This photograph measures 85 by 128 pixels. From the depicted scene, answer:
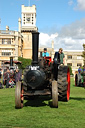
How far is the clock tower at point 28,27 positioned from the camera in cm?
7450

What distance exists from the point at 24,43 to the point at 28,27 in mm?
7876

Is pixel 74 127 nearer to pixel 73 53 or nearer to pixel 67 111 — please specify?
pixel 67 111

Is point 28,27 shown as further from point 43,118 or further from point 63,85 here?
point 43,118

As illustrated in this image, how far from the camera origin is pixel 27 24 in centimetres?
8269

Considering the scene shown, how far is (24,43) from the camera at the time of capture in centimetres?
7450

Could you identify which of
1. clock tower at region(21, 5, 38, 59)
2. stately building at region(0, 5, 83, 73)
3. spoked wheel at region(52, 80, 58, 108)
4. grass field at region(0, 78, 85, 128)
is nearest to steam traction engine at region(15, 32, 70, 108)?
spoked wheel at region(52, 80, 58, 108)

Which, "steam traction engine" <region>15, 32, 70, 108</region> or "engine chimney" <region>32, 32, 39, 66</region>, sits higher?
"engine chimney" <region>32, 32, 39, 66</region>

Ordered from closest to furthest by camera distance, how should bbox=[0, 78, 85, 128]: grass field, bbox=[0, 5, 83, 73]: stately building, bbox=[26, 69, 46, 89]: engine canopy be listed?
bbox=[0, 78, 85, 128]: grass field, bbox=[26, 69, 46, 89]: engine canopy, bbox=[0, 5, 83, 73]: stately building

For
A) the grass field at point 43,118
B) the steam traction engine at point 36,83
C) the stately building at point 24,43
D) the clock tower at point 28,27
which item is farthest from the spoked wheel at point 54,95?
the clock tower at point 28,27

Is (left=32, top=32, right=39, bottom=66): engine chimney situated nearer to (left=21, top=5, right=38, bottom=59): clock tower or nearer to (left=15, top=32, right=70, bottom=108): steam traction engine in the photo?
(left=15, top=32, right=70, bottom=108): steam traction engine

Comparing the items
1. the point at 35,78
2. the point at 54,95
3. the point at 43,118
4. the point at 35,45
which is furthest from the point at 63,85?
the point at 43,118

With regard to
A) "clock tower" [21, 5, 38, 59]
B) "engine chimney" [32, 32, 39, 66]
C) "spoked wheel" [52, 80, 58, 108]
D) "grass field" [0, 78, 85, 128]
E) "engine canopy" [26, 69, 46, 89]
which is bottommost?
"grass field" [0, 78, 85, 128]

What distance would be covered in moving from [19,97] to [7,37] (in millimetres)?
57153

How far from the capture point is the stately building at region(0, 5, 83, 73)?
63.6 metres
